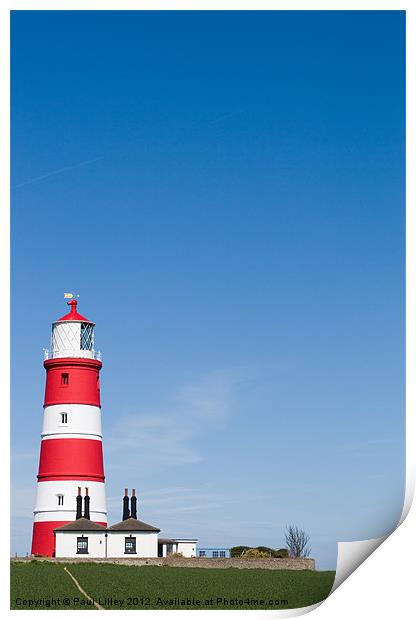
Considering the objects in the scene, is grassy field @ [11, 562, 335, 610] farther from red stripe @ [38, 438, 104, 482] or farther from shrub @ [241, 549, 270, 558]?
red stripe @ [38, 438, 104, 482]

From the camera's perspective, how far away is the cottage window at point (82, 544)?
1300 cm

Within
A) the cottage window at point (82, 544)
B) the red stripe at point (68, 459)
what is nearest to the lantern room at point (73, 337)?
the red stripe at point (68, 459)

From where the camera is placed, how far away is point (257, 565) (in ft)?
37.2

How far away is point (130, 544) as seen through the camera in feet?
42.5

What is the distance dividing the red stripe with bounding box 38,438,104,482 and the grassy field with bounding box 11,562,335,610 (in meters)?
3.43

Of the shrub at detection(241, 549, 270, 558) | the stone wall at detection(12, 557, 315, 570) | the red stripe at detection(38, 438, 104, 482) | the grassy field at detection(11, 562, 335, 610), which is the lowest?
the grassy field at detection(11, 562, 335, 610)

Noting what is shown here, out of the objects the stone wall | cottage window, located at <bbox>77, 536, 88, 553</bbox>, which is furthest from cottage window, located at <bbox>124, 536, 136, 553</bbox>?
cottage window, located at <bbox>77, 536, 88, 553</bbox>

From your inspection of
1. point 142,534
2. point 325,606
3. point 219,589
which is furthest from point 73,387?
point 325,606

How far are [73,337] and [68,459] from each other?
2.10 meters

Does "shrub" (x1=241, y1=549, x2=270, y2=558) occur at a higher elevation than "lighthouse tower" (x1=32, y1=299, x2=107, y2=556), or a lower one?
lower

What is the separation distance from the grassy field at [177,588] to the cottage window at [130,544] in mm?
1503

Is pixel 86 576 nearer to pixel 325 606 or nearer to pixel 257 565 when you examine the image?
pixel 257 565

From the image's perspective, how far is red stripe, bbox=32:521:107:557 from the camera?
1282cm

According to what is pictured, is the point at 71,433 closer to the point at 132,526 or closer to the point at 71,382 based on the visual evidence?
the point at 71,382
